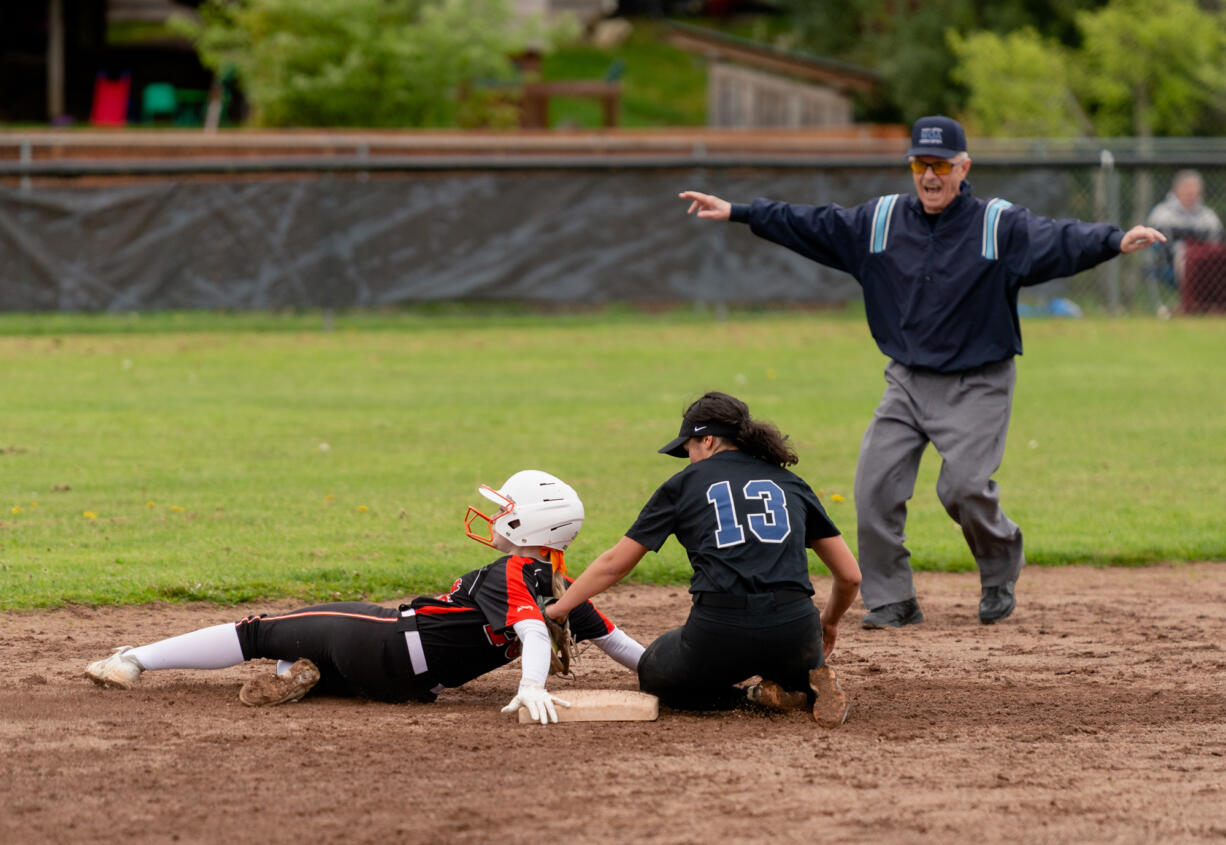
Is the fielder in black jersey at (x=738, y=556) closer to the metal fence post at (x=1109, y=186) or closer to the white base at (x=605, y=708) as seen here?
the white base at (x=605, y=708)

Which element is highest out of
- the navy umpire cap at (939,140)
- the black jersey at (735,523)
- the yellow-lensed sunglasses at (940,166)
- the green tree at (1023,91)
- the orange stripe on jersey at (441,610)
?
the green tree at (1023,91)

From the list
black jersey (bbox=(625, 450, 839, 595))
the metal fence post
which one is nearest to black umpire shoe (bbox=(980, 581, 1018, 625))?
black jersey (bbox=(625, 450, 839, 595))

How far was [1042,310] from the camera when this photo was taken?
19484 millimetres

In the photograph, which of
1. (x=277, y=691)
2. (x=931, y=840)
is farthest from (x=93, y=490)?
(x=931, y=840)

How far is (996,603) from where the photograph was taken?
22.6 ft

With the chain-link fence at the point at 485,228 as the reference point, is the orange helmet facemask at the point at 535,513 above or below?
below

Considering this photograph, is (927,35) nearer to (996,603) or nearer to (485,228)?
(485,228)

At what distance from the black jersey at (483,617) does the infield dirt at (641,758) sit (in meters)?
0.18

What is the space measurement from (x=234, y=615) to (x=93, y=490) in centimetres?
302

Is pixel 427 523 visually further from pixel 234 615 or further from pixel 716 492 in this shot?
pixel 716 492

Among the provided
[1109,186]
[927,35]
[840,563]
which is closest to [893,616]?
[840,563]

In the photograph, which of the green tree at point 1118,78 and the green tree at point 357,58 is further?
the green tree at point 1118,78

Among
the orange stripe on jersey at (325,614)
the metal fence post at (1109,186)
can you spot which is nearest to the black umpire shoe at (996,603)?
the orange stripe on jersey at (325,614)

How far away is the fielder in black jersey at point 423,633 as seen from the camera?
5.18 m
